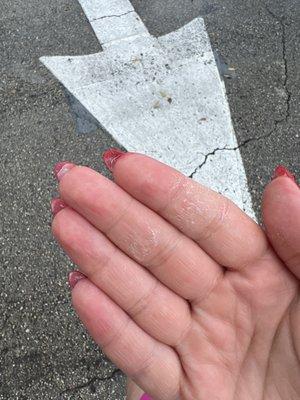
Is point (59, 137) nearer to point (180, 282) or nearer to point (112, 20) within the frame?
point (112, 20)

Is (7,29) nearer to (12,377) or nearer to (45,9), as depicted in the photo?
(45,9)

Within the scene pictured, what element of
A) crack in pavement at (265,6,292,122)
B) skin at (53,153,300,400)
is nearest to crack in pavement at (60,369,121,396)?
skin at (53,153,300,400)

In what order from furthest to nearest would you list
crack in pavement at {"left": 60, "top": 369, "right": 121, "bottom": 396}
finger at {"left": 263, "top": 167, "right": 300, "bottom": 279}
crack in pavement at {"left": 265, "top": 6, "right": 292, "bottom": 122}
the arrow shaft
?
the arrow shaft
crack in pavement at {"left": 265, "top": 6, "right": 292, "bottom": 122}
crack in pavement at {"left": 60, "top": 369, "right": 121, "bottom": 396}
finger at {"left": 263, "top": 167, "right": 300, "bottom": 279}

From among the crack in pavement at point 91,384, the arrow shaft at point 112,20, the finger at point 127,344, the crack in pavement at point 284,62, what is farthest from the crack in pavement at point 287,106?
the finger at point 127,344

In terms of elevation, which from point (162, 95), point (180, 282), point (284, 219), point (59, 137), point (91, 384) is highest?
point (284, 219)

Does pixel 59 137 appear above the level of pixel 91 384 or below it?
above

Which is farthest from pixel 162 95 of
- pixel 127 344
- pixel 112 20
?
pixel 127 344

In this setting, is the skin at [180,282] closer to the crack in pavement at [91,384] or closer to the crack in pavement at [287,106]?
the crack in pavement at [91,384]

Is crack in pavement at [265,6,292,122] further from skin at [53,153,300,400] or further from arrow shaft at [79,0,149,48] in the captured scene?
skin at [53,153,300,400]

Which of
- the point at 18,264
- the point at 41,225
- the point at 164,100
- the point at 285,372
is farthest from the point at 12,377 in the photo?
the point at 164,100
